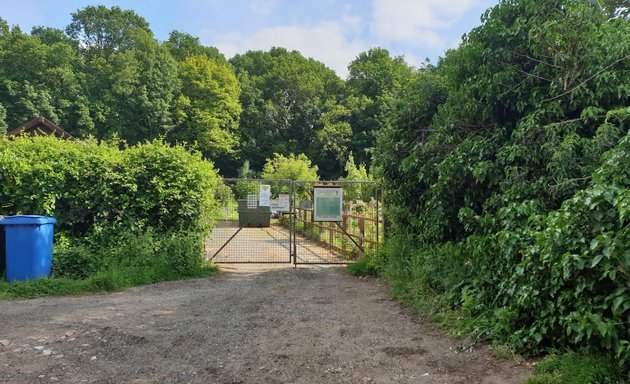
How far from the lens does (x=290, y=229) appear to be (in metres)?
12.6

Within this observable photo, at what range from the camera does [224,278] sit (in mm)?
9477

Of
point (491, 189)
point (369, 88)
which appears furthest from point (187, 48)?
point (491, 189)

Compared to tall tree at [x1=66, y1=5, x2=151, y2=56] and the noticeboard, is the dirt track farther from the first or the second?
tall tree at [x1=66, y1=5, x2=151, y2=56]

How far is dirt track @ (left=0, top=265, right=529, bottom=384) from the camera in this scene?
4.23 m

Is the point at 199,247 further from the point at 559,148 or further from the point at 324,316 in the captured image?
the point at 559,148

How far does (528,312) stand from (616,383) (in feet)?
3.71

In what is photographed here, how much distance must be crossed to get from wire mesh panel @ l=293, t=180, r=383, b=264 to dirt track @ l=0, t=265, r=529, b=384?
3.13 meters

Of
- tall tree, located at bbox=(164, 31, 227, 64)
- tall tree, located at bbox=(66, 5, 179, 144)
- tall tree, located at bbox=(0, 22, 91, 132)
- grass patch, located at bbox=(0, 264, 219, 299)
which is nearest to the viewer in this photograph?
grass patch, located at bbox=(0, 264, 219, 299)

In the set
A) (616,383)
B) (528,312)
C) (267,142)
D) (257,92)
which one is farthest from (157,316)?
(257,92)

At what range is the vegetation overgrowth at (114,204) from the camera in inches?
341

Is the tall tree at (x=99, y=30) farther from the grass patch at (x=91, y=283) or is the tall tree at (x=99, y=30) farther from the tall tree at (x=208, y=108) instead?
the grass patch at (x=91, y=283)

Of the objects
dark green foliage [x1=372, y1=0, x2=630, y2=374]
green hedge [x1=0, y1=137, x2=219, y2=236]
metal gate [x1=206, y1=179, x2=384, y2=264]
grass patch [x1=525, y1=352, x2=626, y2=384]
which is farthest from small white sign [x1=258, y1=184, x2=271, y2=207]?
grass patch [x1=525, y1=352, x2=626, y2=384]

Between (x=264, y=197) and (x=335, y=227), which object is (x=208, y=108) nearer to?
(x=335, y=227)

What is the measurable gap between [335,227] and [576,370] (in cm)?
977
